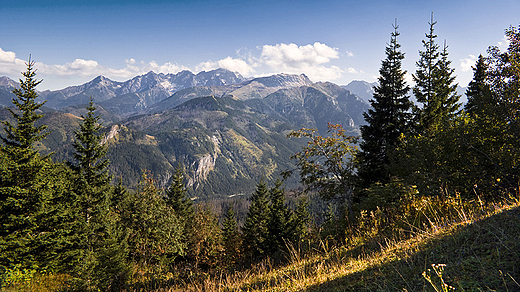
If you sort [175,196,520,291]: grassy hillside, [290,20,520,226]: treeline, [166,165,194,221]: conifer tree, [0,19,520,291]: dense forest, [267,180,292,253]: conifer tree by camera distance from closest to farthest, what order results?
[175,196,520,291]: grassy hillside → [290,20,520,226]: treeline → [0,19,520,291]: dense forest → [267,180,292,253]: conifer tree → [166,165,194,221]: conifer tree

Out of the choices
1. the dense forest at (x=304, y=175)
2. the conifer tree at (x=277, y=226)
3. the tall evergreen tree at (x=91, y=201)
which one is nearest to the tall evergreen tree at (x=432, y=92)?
the dense forest at (x=304, y=175)

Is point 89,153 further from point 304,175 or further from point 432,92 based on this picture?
point 432,92

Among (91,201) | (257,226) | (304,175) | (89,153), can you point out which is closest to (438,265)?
(304,175)

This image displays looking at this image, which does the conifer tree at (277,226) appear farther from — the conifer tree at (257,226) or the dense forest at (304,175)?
the dense forest at (304,175)

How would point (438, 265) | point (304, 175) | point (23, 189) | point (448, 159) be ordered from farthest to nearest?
point (23, 189), point (304, 175), point (448, 159), point (438, 265)

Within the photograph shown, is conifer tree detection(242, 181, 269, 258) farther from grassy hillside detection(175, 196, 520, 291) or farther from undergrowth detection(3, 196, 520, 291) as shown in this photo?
grassy hillside detection(175, 196, 520, 291)

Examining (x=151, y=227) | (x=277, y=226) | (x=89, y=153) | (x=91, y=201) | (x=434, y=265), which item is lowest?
(x=277, y=226)

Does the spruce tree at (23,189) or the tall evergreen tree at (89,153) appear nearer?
the spruce tree at (23,189)

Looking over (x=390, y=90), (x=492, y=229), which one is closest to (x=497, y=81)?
(x=492, y=229)

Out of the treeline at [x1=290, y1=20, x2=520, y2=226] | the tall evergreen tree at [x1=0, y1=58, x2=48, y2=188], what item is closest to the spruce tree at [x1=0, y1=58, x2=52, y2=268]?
the tall evergreen tree at [x1=0, y1=58, x2=48, y2=188]

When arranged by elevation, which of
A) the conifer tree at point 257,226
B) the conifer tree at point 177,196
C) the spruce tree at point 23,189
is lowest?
the conifer tree at point 257,226

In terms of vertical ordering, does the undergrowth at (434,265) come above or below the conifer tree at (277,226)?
above

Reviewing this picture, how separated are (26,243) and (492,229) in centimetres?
2948

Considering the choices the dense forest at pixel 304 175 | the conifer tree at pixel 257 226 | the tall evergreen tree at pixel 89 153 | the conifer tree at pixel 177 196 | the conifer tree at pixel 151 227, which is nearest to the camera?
the dense forest at pixel 304 175
